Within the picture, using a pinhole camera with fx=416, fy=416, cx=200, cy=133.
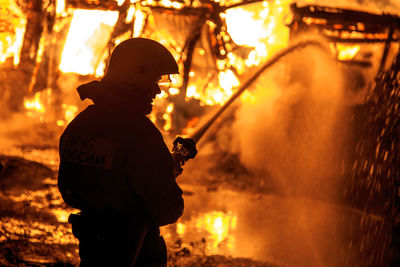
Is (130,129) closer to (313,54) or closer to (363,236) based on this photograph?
(363,236)

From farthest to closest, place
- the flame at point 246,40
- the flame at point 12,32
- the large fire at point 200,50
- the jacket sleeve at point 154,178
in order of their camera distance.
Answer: the flame at point 12,32 → the large fire at point 200,50 → the flame at point 246,40 → the jacket sleeve at point 154,178

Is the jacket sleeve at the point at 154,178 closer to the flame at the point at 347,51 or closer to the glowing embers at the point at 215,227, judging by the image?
the glowing embers at the point at 215,227

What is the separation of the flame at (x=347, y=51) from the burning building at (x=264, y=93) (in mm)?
32

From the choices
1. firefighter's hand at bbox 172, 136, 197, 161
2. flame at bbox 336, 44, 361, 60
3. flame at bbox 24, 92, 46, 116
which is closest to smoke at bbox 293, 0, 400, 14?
flame at bbox 336, 44, 361, 60

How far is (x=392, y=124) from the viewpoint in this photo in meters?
5.91

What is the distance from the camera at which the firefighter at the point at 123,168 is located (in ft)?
6.13

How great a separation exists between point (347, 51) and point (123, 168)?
8.46 metres

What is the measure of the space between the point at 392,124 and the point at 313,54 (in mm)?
3312

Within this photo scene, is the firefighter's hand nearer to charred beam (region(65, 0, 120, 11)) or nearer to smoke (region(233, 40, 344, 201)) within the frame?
smoke (region(233, 40, 344, 201))

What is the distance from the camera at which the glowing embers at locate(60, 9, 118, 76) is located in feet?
38.0

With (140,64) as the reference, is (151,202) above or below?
below

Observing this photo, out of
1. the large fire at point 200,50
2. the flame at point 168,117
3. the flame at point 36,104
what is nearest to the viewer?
the large fire at point 200,50

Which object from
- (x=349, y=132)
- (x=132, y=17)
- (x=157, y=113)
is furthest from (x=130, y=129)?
(x=132, y=17)

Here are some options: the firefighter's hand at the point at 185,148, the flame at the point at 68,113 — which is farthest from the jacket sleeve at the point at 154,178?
the flame at the point at 68,113
